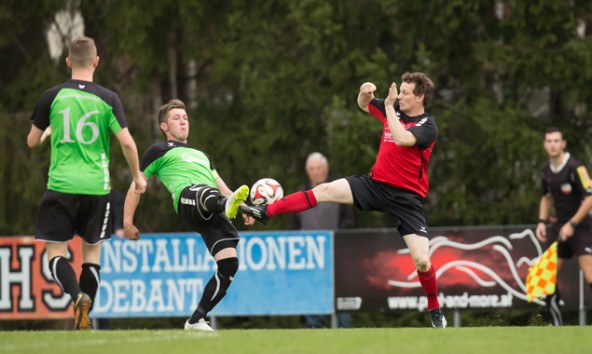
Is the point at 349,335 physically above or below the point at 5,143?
below

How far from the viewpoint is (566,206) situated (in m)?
13.1

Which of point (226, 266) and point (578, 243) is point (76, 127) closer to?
point (226, 266)

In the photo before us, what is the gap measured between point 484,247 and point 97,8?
24.2 feet

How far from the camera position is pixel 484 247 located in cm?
1403

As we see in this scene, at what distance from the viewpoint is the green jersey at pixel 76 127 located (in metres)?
8.91

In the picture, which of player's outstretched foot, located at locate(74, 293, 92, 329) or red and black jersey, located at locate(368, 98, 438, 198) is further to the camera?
red and black jersey, located at locate(368, 98, 438, 198)

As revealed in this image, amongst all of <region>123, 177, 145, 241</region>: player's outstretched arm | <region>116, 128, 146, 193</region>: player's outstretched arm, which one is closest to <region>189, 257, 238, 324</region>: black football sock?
<region>123, 177, 145, 241</region>: player's outstretched arm

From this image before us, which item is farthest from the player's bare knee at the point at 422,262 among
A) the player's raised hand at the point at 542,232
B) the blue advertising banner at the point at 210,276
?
the blue advertising banner at the point at 210,276

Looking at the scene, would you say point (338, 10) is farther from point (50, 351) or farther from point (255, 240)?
point (50, 351)

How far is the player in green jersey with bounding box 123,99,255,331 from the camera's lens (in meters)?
9.40

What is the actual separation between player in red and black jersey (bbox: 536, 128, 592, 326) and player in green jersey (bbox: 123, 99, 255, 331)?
179 inches

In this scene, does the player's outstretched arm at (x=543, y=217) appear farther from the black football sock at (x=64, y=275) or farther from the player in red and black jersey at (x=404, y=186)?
the black football sock at (x=64, y=275)

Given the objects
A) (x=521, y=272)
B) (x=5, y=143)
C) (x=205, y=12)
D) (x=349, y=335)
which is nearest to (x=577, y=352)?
(x=349, y=335)

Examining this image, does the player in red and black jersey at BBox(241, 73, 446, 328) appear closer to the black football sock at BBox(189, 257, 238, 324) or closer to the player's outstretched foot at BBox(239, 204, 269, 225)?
the player's outstretched foot at BBox(239, 204, 269, 225)
